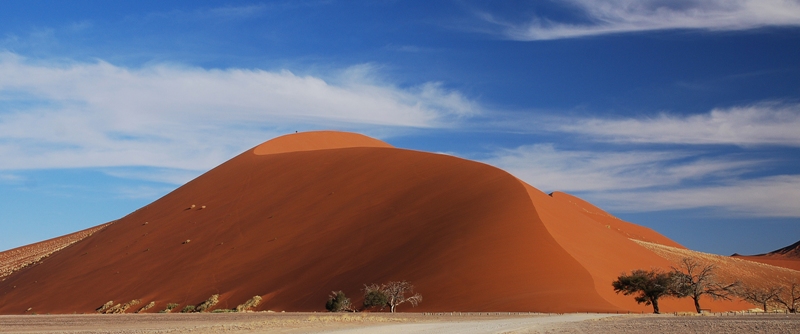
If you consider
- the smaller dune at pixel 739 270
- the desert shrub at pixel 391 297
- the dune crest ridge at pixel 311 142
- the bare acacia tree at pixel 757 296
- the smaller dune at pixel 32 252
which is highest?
the dune crest ridge at pixel 311 142

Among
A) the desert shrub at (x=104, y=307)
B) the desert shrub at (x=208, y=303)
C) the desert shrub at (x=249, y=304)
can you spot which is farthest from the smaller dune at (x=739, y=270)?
the desert shrub at (x=104, y=307)

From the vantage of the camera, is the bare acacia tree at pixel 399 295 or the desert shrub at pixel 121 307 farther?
the desert shrub at pixel 121 307

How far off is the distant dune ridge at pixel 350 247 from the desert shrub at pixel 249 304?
1.78 feet

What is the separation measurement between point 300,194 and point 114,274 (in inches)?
540

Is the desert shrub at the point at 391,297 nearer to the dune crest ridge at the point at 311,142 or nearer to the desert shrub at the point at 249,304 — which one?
the desert shrub at the point at 249,304

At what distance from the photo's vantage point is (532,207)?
4056cm

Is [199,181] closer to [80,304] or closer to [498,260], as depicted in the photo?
[80,304]

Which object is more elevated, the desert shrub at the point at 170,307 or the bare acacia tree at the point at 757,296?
the desert shrub at the point at 170,307

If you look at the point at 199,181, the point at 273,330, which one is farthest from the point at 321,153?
the point at 273,330

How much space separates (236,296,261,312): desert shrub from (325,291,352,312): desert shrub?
495 centimetres

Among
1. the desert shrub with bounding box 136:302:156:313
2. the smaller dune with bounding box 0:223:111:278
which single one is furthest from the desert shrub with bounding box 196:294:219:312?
the smaller dune with bounding box 0:223:111:278

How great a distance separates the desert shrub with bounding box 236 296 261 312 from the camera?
38719mm

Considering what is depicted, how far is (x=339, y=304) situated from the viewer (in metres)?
35.5

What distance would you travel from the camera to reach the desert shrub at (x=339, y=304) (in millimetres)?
35469
